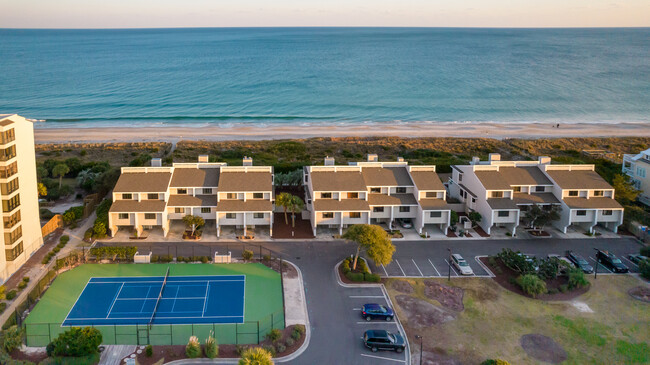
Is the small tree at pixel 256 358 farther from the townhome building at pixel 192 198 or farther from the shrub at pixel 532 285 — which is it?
the townhome building at pixel 192 198

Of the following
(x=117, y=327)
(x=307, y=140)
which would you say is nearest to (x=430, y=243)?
(x=117, y=327)

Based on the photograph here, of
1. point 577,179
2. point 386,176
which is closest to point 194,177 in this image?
point 386,176

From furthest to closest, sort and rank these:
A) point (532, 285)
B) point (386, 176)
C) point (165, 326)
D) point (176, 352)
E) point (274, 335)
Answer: point (386, 176), point (532, 285), point (165, 326), point (274, 335), point (176, 352)

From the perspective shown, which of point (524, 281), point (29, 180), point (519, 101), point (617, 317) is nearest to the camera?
point (617, 317)

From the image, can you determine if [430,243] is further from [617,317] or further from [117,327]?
[117,327]

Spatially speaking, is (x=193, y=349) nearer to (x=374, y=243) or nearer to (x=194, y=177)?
(x=374, y=243)

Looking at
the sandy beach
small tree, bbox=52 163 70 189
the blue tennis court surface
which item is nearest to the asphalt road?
the blue tennis court surface

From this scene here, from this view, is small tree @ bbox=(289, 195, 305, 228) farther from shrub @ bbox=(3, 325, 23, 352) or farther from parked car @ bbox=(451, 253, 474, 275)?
shrub @ bbox=(3, 325, 23, 352)
